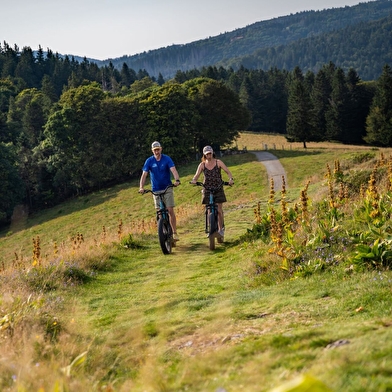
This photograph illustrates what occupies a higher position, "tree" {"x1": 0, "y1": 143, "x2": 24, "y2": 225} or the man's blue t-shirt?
the man's blue t-shirt

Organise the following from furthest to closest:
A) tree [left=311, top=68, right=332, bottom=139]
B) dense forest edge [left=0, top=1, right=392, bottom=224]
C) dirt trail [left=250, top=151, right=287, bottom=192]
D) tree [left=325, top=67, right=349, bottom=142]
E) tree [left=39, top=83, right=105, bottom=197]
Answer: tree [left=311, top=68, right=332, bottom=139] → tree [left=325, top=67, right=349, bottom=142] → dense forest edge [left=0, top=1, right=392, bottom=224] → tree [left=39, top=83, right=105, bottom=197] → dirt trail [left=250, top=151, right=287, bottom=192]

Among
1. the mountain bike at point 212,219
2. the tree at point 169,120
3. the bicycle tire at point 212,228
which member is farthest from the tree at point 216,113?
the bicycle tire at point 212,228

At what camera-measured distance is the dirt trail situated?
3912cm

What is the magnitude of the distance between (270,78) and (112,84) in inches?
1519

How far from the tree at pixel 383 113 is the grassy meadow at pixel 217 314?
64.2 meters

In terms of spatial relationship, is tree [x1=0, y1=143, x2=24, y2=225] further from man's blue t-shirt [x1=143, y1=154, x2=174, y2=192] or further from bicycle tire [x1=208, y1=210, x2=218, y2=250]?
bicycle tire [x1=208, y1=210, x2=218, y2=250]

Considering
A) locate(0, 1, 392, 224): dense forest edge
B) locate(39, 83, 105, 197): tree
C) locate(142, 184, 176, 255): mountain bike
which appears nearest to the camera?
locate(142, 184, 176, 255): mountain bike

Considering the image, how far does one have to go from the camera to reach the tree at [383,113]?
6950 cm

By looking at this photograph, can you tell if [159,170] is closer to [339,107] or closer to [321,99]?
[339,107]

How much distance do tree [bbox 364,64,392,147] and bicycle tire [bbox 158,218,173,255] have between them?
64652 millimetres

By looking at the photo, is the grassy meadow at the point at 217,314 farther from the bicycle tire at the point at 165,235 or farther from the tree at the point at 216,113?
the tree at the point at 216,113

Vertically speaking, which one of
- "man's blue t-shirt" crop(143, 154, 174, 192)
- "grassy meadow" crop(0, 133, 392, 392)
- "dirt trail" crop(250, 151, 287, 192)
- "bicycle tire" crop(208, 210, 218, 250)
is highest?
"man's blue t-shirt" crop(143, 154, 174, 192)

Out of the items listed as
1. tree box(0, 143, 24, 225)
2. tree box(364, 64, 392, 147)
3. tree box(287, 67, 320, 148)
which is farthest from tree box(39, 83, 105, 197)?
tree box(364, 64, 392, 147)

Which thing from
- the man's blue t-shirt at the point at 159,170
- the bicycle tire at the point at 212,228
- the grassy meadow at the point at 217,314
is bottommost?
the bicycle tire at the point at 212,228
